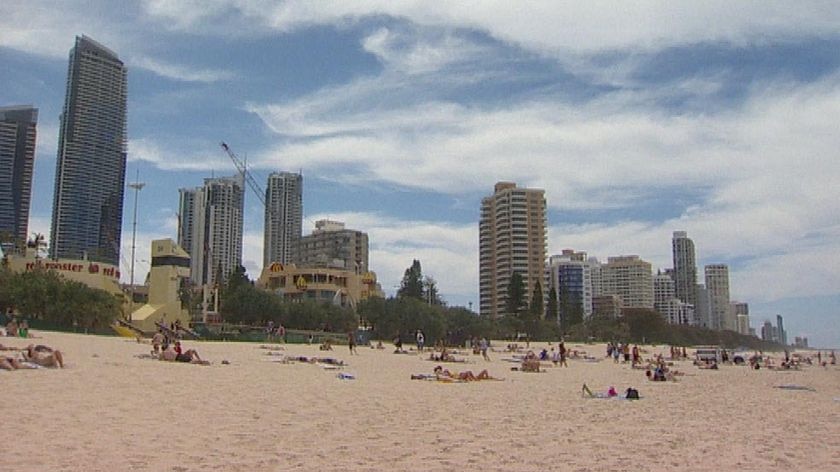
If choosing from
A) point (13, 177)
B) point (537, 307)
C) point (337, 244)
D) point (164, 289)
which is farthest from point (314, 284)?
point (13, 177)

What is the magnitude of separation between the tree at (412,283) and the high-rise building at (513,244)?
2729 inches

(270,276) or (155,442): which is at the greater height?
(270,276)

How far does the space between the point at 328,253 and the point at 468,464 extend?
162659 millimetres

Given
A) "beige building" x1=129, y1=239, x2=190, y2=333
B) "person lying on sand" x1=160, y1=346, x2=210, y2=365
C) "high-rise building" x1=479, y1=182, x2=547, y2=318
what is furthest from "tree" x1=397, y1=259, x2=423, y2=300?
"person lying on sand" x1=160, y1=346, x2=210, y2=365

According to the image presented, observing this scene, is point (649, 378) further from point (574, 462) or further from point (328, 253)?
point (328, 253)

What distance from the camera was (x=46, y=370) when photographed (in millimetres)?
19859

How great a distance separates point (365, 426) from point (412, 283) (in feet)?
310

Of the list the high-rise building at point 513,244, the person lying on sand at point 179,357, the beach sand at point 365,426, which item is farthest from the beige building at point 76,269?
the high-rise building at point 513,244

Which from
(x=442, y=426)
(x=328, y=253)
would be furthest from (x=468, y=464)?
(x=328, y=253)

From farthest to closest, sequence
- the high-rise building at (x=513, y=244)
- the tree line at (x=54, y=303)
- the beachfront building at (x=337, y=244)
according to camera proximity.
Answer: the high-rise building at (x=513, y=244)
the beachfront building at (x=337, y=244)
the tree line at (x=54, y=303)

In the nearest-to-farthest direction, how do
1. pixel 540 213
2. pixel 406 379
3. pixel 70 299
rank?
pixel 406 379
pixel 70 299
pixel 540 213

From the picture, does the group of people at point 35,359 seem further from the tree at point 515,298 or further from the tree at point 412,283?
the tree at point 515,298

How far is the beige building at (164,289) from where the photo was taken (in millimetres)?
64062

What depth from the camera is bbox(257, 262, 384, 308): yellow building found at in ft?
334
